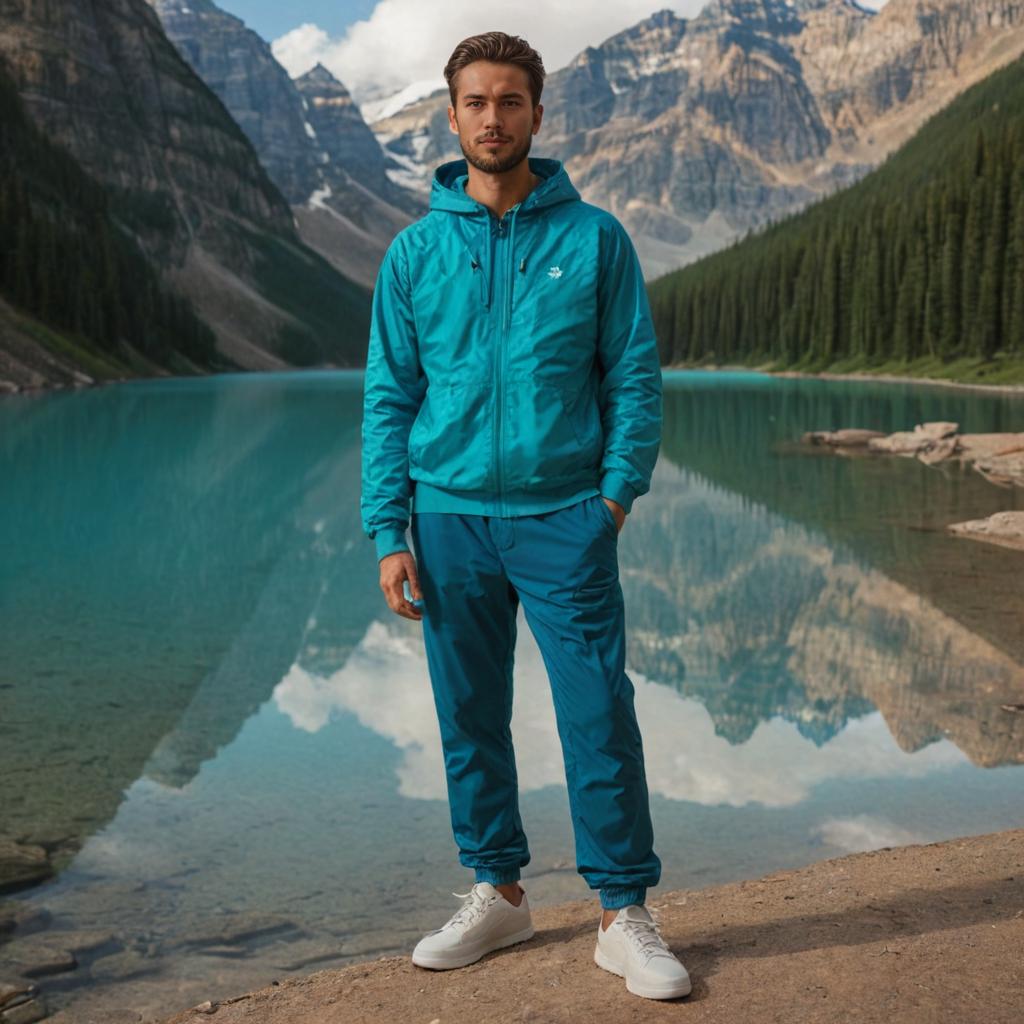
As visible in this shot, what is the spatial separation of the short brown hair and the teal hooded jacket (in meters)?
0.37

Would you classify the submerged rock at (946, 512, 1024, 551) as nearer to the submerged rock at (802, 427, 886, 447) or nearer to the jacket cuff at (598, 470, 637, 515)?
the jacket cuff at (598, 470, 637, 515)

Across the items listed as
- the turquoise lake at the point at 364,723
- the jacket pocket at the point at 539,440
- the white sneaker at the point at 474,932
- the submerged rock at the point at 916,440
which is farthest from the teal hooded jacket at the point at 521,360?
the submerged rock at the point at 916,440

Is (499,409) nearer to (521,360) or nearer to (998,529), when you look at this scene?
(521,360)

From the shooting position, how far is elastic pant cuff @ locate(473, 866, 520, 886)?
16.5 ft

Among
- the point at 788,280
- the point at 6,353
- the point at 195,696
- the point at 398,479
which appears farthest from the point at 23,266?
the point at 398,479

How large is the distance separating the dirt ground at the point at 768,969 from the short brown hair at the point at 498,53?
10.9ft

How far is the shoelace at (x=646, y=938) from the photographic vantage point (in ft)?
14.5

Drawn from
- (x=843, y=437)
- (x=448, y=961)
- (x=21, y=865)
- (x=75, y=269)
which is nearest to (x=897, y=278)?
(x=75, y=269)

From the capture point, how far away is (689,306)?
164250 mm

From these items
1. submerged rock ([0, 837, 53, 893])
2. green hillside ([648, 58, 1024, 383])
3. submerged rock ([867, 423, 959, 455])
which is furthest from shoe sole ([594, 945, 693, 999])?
green hillside ([648, 58, 1024, 383])

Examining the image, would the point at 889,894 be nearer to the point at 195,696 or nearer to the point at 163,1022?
the point at 163,1022

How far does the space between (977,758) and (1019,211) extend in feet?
260

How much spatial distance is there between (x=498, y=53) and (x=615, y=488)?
5.52ft

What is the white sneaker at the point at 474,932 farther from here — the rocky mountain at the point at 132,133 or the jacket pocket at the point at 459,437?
the rocky mountain at the point at 132,133
